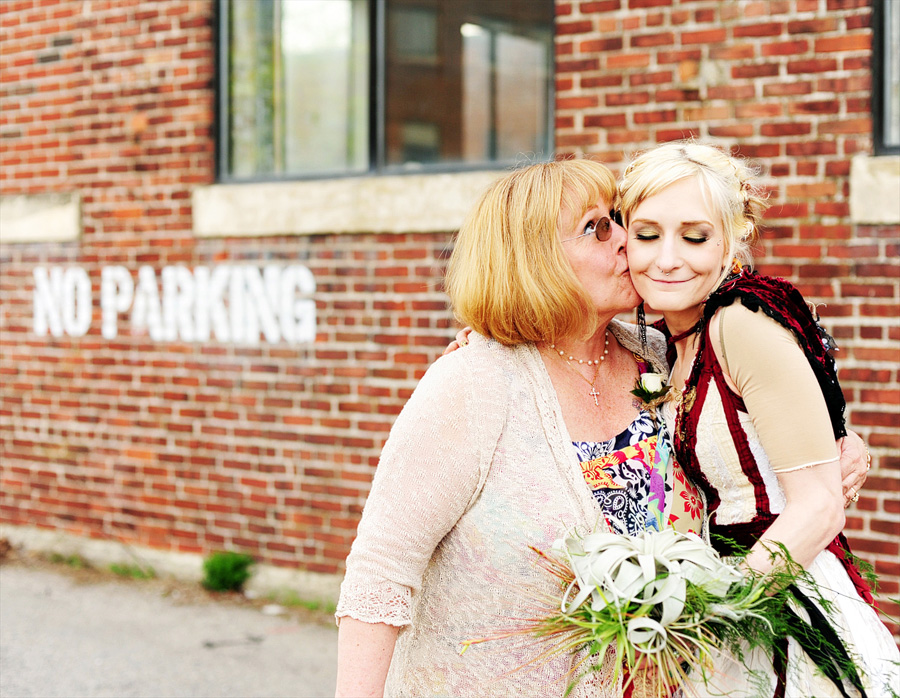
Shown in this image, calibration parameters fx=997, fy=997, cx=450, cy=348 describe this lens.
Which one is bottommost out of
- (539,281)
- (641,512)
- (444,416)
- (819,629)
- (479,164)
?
(819,629)

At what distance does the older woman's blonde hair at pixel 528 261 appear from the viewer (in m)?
2.20

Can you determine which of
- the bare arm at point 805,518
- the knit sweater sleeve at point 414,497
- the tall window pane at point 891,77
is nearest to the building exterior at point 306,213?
the tall window pane at point 891,77

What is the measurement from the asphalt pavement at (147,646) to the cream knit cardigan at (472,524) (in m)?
2.53

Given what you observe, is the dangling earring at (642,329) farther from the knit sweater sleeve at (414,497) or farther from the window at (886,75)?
the window at (886,75)

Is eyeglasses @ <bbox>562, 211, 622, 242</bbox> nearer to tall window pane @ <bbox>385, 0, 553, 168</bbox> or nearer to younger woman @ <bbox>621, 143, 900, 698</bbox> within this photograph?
younger woman @ <bbox>621, 143, 900, 698</bbox>

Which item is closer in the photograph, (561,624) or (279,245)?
(561,624)

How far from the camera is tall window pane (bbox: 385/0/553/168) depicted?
5.04 m

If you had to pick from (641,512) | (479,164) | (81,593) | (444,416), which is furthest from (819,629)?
(81,593)

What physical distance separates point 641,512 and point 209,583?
13.3 feet

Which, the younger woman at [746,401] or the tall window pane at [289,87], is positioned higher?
the tall window pane at [289,87]

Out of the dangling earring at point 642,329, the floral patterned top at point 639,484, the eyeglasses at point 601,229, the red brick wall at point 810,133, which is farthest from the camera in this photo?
the red brick wall at point 810,133

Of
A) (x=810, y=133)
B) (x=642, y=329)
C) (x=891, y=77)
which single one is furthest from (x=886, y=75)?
(x=642, y=329)

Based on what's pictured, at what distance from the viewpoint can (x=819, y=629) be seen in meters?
1.99

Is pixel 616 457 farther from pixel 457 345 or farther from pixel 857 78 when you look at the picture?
pixel 857 78
